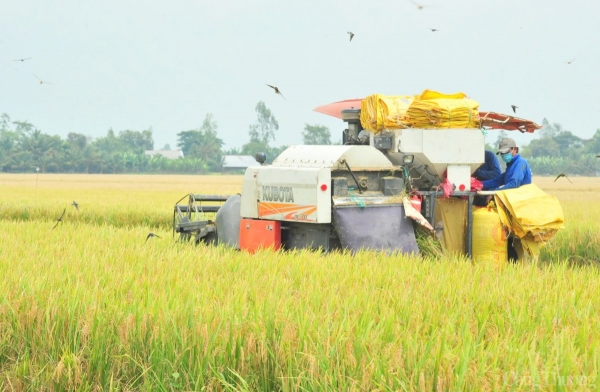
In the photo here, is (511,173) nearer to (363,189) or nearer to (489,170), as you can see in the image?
(489,170)

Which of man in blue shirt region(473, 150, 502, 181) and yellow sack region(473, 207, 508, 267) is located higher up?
man in blue shirt region(473, 150, 502, 181)

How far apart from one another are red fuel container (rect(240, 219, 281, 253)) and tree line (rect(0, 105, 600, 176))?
6423cm

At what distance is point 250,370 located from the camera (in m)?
3.73

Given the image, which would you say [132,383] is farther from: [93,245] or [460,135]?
[460,135]

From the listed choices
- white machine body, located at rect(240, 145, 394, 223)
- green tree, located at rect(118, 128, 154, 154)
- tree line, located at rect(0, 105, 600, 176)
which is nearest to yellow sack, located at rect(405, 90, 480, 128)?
white machine body, located at rect(240, 145, 394, 223)

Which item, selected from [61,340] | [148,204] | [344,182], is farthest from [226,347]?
[148,204]

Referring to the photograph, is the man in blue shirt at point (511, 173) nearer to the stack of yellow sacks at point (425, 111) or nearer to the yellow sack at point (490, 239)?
the yellow sack at point (490, 239)

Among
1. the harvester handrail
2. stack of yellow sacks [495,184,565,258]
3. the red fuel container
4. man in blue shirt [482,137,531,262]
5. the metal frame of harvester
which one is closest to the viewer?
the metal frame of harvester

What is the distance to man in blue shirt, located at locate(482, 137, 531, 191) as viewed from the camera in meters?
9.20

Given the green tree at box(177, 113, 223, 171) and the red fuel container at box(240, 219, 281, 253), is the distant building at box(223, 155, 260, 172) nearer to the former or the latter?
the green tree at box(177, 113, 223, 171)

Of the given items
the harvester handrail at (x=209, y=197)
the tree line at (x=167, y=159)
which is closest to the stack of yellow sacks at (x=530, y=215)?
the harvester handrail at (x=209, y=197)

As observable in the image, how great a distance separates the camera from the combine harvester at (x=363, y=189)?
826 centimetres

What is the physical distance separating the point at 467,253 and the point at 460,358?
5.58m

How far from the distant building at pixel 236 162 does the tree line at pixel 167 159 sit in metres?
0.85
